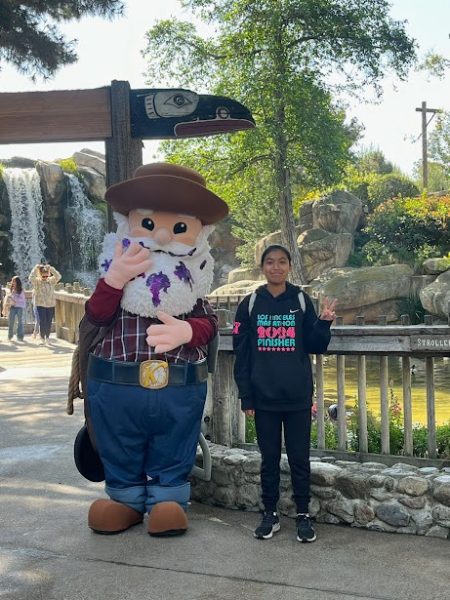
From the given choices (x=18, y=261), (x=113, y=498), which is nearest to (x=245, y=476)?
(x=113, y=498)

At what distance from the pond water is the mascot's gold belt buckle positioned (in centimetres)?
360

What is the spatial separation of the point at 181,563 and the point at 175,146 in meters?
17.9

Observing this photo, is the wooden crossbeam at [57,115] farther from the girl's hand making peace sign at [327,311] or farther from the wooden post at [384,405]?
the wooden post at [384,405]

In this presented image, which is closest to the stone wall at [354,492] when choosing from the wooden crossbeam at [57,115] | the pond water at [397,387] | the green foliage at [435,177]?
the wooden crossbeam at [57,115]

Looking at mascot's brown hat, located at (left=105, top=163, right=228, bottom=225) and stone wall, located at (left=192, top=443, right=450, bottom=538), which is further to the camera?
Result: mascot's brown hat, located at (left=105, top=163, right=228, bottom=225)

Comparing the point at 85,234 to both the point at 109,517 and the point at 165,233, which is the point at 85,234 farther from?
the point at 109,517

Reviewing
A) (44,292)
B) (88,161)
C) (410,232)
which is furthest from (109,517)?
(88,161)

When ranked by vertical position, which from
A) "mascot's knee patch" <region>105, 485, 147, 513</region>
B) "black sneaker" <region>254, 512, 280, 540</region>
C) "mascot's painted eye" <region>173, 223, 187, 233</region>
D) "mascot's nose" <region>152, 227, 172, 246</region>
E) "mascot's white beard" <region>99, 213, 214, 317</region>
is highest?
"mascot's painted eye" <region>173, 223, 187, 233</region>

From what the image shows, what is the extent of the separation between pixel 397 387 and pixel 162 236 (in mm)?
7140

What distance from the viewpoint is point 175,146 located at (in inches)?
806

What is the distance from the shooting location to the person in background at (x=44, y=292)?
44.9ft

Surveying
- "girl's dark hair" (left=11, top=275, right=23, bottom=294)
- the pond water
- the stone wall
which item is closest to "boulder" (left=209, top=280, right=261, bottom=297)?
the pond water

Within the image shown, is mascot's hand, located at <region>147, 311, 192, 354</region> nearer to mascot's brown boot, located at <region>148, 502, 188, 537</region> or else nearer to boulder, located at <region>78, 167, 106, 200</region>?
mascot's brown boot, located at <region>148, 502, 188, 537</region>

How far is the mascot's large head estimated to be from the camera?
3.88 meters
